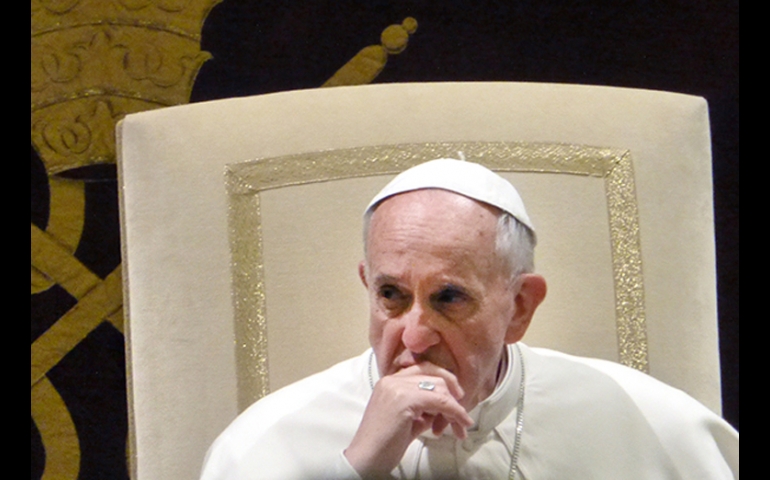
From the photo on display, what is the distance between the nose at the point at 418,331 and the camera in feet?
4.38

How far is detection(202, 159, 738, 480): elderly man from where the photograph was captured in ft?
4.42

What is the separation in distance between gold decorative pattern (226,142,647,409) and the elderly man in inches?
2.6

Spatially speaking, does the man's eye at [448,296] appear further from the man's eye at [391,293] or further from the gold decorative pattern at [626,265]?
the gold decorative pattern at [626,265]

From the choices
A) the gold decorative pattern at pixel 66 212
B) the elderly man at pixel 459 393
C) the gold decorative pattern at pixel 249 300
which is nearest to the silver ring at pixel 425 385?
the elderly man at pixel 459 393

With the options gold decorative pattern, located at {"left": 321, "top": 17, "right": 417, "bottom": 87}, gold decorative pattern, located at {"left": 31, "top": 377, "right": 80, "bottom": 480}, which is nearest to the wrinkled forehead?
gold decorative pattern, located at {"left": 321, "top": 17, "right": 417, "bottom": 87}

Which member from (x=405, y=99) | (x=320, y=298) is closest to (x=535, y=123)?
(x=405, y=99)

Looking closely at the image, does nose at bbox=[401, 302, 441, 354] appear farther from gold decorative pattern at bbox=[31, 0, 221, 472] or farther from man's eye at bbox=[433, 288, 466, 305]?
gold decorative pattern at bbox=[31, 0, 221, 472]

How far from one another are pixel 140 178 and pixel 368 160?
1.21ft

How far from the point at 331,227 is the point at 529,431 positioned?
1.41 ft

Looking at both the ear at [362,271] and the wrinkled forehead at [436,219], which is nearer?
the wrinkled forehead at [436,219]

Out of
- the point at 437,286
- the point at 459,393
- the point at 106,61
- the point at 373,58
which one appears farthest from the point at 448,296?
the point at 106,61

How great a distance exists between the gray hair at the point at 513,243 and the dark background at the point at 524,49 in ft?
1.66

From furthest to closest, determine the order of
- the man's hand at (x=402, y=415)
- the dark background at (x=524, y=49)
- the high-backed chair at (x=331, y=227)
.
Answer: the dark background at (x=524, y=49), the high-backed chair at (x=331, y=227), the man's hand at (x=402, y=415)

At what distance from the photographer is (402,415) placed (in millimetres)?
1333
